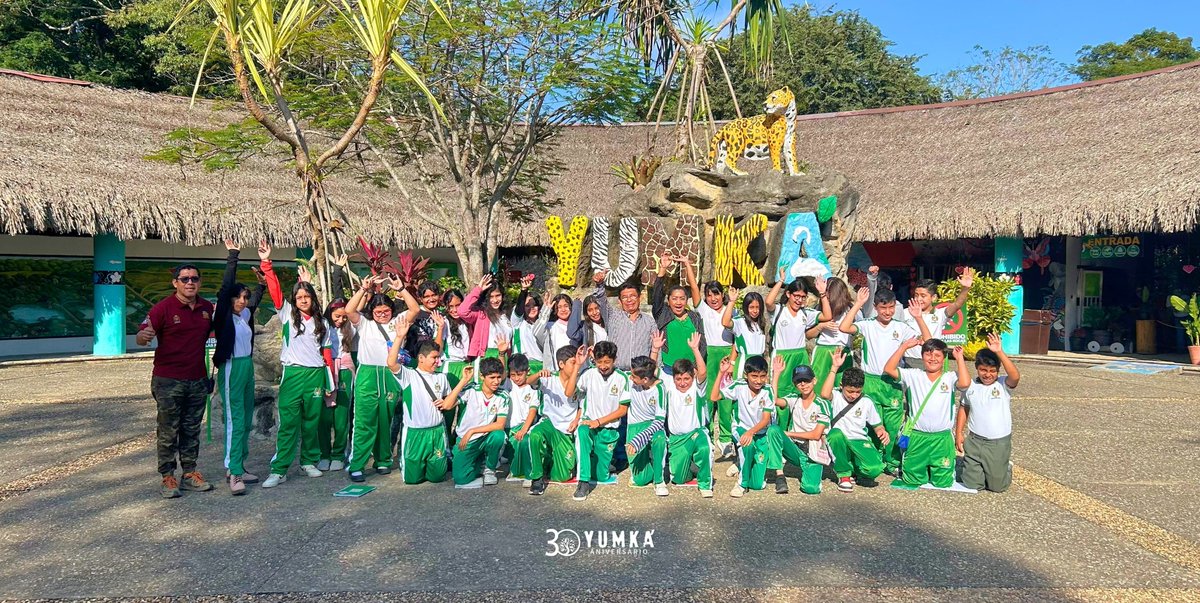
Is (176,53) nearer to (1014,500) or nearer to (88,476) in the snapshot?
(88,476)

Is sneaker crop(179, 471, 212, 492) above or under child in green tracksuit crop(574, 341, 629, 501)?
under

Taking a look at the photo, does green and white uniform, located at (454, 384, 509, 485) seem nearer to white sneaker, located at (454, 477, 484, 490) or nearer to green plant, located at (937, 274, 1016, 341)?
white sneaker, located at (454, 477, 484, 490)

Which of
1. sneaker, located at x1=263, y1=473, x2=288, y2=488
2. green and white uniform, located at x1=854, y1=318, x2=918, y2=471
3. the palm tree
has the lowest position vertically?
sneaker, located at x1=263, y1=473, x2=288, y2=488

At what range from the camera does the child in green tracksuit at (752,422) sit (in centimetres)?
479

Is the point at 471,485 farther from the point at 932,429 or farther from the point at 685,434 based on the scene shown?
the point at 932,429

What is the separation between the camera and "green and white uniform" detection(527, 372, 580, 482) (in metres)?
4.87

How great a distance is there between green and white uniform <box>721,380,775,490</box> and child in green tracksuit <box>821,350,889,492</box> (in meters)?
0.41

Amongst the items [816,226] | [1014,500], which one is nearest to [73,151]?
[816,226]

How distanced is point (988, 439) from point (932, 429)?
0.30 m

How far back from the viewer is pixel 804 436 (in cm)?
486

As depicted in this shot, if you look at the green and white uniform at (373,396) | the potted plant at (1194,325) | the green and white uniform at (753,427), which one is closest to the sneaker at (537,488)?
the green and white uniform at (373,396)

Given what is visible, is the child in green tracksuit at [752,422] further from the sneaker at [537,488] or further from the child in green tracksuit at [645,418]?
the sneaker at [537,488]

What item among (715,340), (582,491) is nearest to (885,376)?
(715,340)

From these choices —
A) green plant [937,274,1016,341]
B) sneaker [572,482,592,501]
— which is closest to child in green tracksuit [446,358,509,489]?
sneaker [572,482,592,501]
